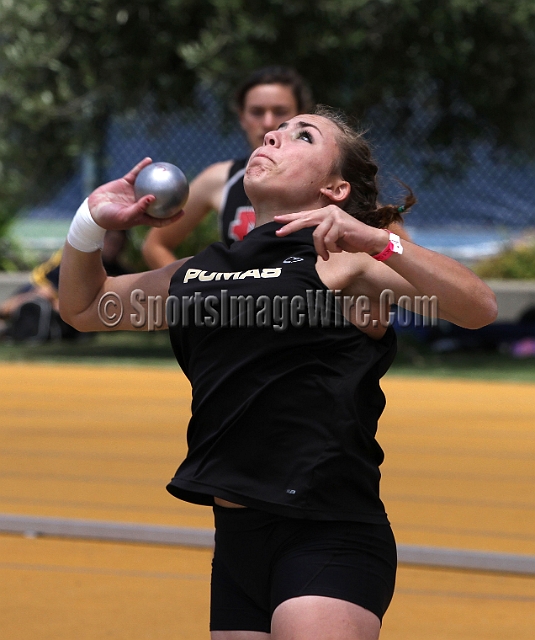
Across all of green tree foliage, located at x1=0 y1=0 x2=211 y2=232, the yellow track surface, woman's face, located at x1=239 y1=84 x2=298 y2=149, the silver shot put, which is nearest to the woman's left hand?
the silver shot put

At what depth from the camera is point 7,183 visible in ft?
44.2

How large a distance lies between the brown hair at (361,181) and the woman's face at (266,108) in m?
2.36

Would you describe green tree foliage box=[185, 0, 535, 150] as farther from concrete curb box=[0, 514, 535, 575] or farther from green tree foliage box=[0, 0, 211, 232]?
concrete curb box=[0, 514, 535, 575]

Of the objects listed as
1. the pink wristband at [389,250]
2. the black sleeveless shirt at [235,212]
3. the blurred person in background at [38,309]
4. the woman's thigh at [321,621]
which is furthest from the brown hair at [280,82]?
the blurred person in background at [38,309]

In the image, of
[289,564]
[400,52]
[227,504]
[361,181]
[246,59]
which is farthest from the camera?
[400,52]

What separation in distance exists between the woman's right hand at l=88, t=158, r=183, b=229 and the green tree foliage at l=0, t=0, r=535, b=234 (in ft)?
29.7

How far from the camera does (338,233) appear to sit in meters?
2.27

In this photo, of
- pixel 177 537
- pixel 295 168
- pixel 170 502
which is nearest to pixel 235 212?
pixel 177 537

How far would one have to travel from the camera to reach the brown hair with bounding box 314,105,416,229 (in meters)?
2.66

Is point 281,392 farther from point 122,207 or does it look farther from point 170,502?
point 170,502

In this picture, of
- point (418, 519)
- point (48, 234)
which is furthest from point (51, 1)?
point (418, 519)

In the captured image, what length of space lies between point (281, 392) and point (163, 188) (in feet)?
2.11

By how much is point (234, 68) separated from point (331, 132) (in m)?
9.53

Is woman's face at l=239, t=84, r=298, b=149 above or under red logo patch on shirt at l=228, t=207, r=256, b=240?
above
